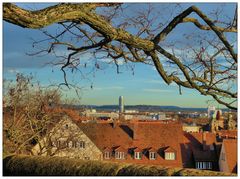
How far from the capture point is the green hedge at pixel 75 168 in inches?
161

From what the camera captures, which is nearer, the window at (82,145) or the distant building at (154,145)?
the window at (82,145)

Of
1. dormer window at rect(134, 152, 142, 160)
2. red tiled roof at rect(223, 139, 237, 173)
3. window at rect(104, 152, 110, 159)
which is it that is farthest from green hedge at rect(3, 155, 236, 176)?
dormer window at rect(134, 152, 142, 160)

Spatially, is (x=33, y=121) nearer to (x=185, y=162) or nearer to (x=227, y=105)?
(x=227, y=105)

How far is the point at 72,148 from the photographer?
804 inches

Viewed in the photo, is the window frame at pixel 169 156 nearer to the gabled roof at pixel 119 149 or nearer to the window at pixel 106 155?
the gabled roof at pixel 119 149

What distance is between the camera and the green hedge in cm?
410

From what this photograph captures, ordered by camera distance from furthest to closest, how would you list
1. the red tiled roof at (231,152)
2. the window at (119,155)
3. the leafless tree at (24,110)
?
the window at (119,155) < the red tiled roof at (231,152) < the leafless tree at (24,110)

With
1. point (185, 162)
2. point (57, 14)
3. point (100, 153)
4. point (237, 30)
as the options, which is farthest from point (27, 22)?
point (185, 162)

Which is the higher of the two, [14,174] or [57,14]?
[57,14]

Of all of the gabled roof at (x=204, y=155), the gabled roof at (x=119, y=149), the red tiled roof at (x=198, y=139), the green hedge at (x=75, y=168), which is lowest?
the gabled roof at (x=204, y=155)

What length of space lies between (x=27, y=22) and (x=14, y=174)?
2.22 m

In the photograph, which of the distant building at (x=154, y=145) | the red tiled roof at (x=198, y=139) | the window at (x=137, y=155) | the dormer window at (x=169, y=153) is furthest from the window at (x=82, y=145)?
the red tiled roof at (x=198, y=139)

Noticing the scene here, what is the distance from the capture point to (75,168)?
4609 mm

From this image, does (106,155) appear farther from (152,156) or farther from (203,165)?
(203,165)
